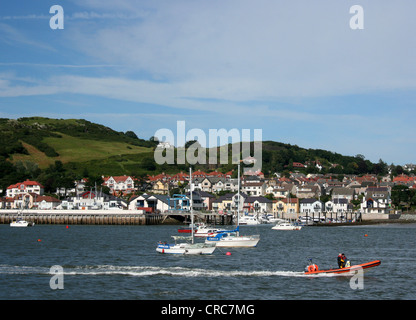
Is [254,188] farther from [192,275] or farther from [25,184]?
[192,275]

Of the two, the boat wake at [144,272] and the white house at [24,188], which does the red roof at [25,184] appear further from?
the boat wake at [144,272]

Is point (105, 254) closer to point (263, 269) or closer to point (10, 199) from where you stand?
point (263, 269)

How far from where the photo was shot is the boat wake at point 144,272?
43.0 meters

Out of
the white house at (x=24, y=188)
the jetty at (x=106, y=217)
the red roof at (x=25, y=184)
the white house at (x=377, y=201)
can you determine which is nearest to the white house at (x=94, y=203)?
the jetty at (x=106, y=217)

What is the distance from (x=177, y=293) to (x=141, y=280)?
5463 mm

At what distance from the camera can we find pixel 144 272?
143 feet

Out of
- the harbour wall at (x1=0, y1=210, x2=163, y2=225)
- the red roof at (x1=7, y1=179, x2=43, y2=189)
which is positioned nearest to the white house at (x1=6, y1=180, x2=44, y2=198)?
the red roof at (x1=7, y1=179, x2=43, y2=189)

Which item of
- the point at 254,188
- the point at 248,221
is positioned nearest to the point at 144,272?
the point at 248,221

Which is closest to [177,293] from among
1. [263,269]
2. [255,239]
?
[263,269]

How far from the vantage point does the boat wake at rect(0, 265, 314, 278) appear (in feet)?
141

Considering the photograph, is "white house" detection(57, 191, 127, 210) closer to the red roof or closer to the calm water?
the red roof

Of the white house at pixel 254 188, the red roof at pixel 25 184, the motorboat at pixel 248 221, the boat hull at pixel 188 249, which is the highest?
the red roof at pixel 25 184

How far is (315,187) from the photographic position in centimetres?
19288

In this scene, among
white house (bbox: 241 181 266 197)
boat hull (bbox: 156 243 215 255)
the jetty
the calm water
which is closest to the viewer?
the calm water
